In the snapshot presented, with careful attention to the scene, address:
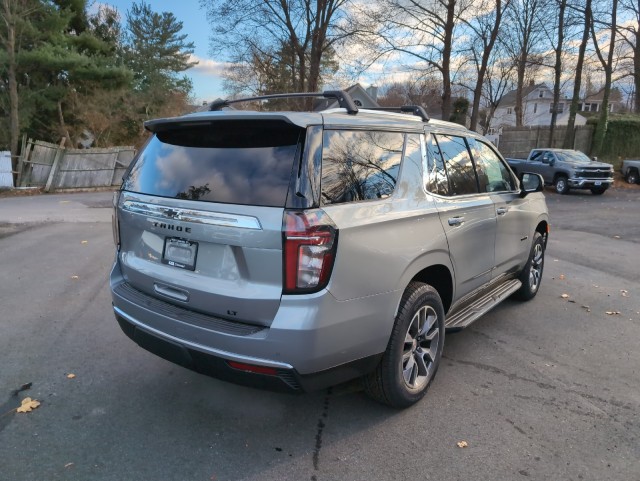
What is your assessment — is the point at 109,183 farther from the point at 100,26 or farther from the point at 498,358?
the point at 498,358

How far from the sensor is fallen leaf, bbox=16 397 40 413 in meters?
3.05

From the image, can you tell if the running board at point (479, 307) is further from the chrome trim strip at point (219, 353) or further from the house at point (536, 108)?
the house at point (536, 108)

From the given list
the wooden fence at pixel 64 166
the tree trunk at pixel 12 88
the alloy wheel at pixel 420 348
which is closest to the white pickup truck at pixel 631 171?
the wooden fence at pixel 64 166

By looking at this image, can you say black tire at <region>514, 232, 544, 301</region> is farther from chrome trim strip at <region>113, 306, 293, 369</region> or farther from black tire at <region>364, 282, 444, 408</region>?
chrome trim strip at <region>113, 306, 293, 369</region>

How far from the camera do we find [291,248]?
237 cm

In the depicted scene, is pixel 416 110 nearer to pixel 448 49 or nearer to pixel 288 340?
pixel 288 340

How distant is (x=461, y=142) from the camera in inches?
157

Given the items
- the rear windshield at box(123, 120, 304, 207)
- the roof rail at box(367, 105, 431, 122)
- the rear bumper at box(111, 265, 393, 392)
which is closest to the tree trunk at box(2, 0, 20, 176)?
the rear windshield at box(123, 120, 304, 207)

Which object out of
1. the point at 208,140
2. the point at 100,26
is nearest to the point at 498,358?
the point at 208,140

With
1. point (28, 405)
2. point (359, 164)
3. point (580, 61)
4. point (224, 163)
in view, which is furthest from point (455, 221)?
point (580, 61)

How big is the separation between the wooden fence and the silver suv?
17.5 metres

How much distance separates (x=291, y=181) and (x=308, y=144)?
23 centimetres

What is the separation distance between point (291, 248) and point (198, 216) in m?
0.60

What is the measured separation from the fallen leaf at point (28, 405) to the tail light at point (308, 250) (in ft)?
6.62
